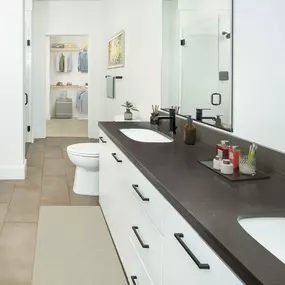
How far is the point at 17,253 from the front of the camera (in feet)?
9.14

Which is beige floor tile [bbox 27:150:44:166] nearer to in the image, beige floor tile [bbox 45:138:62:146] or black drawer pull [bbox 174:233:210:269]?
beige floor tile [bbox 45:138:62:146]

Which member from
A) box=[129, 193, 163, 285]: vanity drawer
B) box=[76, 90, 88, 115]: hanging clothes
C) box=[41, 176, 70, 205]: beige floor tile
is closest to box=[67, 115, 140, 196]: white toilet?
box=[41, 176, 70, 205]: beige floor tile

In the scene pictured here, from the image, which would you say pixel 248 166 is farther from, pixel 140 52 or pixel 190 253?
pixel 140 52

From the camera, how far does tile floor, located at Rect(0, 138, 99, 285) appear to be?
8.58ft

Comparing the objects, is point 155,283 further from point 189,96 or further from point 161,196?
point 189,96

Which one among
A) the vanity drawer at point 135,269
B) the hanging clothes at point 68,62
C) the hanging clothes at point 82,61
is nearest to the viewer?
the vanity drawer at point 135,269

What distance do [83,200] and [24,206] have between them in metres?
0.56

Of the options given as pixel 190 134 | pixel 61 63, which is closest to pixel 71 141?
pixel 61 63

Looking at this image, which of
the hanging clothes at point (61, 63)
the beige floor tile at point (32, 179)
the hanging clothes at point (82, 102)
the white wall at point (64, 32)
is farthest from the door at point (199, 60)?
the hanging clothes at point (61, 63)

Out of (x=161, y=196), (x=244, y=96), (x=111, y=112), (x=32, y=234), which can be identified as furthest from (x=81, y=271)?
(x=111, y=112)

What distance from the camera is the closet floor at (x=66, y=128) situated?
8966 mm

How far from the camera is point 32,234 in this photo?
3.15 meters

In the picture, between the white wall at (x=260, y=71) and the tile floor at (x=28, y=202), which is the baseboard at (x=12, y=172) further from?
the white wall at (x=260, y=71)

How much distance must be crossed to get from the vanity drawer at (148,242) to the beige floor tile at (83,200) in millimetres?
1835
